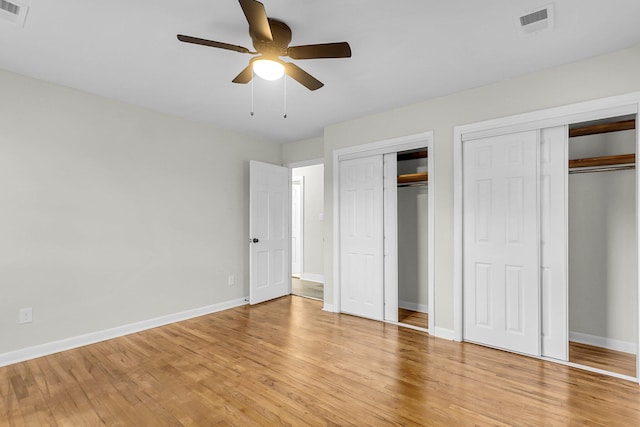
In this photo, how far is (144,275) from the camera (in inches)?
147

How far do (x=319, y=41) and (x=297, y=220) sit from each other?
491 centimetres

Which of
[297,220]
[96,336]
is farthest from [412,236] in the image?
[96,336]

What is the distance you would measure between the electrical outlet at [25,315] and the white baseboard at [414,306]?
413cm

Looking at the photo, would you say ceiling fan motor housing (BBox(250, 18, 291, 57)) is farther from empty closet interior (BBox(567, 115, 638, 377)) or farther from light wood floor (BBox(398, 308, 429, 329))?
light wood floor (BBox(398, 308, 429, 329))

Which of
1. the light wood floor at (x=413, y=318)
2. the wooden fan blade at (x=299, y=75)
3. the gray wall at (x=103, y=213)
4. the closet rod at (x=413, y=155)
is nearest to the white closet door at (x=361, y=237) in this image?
the light wood floor at (x=413, y=318)

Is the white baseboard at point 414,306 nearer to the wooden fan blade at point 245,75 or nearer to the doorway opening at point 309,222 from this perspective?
the doorway opening at point 309,222

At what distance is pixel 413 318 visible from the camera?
4.09m

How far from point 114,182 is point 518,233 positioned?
13.6ft

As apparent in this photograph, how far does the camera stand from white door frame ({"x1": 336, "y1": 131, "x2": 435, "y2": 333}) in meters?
3.53

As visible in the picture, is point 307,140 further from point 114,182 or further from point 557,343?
point 557,343

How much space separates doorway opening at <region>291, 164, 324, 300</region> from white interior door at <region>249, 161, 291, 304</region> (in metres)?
1.13

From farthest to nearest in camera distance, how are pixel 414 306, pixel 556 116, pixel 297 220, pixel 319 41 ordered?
pixel 297 220 → pixel 414 306 → pixel 556 116 → pixel 319 41

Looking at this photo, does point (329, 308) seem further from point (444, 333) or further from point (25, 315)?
point (25, 315)

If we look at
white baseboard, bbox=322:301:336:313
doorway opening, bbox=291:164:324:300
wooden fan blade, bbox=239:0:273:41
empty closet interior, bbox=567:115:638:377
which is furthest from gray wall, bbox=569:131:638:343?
doorway opening, bbox=291:164:324:300
